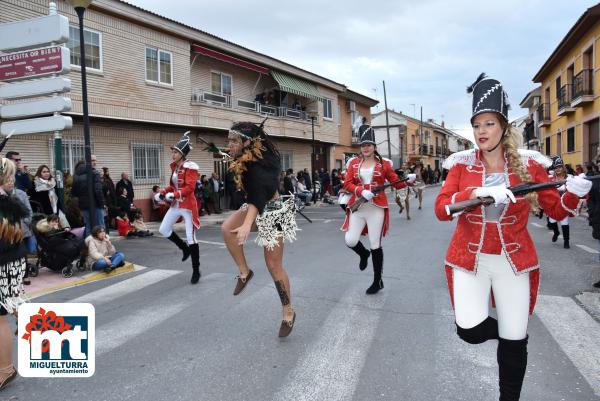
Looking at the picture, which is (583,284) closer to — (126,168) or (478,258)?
(478,258)

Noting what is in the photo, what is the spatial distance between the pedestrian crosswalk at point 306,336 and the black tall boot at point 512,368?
60 cm

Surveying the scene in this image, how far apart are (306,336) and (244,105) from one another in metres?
20.1

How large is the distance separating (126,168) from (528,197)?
15.6 m

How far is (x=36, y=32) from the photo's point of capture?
9.00 metres

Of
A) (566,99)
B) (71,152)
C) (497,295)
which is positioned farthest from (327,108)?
(497,295)

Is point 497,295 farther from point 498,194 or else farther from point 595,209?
point 595,209

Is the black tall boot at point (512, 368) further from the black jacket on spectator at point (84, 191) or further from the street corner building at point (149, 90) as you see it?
the street corner building at point (149, 90)

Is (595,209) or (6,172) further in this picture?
(595,209)

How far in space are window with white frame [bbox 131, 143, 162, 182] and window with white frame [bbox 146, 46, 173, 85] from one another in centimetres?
242

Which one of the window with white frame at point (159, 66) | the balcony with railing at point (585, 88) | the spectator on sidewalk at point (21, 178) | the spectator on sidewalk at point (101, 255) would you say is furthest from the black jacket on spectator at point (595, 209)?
the balcony with railing at point (585, 88)

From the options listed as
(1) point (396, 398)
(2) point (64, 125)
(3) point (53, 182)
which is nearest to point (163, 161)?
(3) point (53, 182)

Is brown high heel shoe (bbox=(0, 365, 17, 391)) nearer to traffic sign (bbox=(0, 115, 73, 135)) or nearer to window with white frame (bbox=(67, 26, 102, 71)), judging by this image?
traffic sign (bbox=(0, 115, 73, 135))

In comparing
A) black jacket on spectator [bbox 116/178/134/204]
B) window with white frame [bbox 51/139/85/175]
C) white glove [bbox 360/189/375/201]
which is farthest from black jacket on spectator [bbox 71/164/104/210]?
white glove [bbox 360/189/375/201]

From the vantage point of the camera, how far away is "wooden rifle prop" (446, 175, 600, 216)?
267cm
